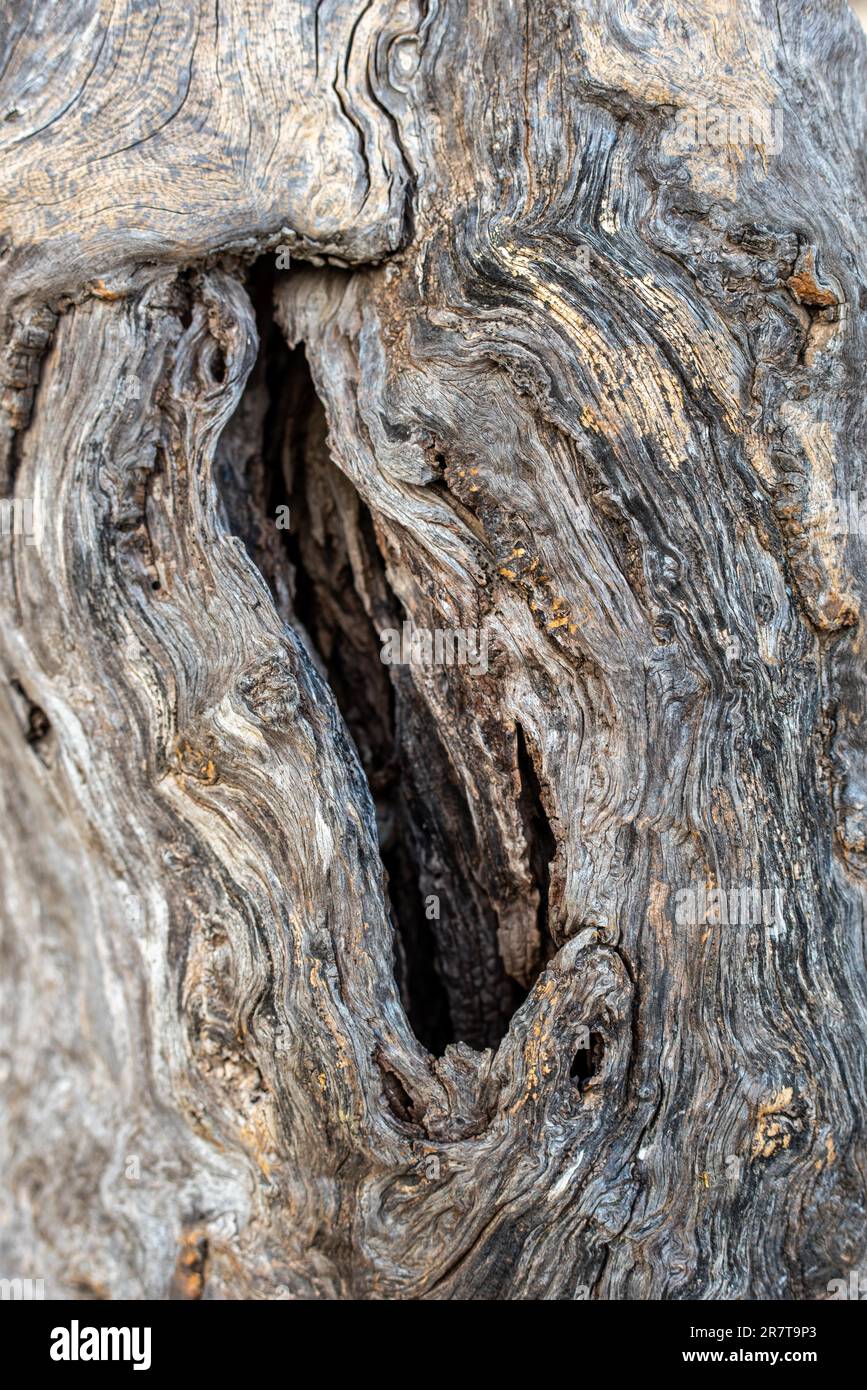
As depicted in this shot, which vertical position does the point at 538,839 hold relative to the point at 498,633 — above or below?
below

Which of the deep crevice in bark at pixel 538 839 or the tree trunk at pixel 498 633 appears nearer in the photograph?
the tree trunk at pixel 498 633

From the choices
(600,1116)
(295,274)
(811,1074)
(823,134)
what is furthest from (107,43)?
(811,1074)

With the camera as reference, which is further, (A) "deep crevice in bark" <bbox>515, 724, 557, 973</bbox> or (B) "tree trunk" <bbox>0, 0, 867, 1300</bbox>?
(A) "deep crevice in bark" <bbox>515, 724, 557, 973</bbox>

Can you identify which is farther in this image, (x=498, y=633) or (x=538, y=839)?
(x=538, y=839)

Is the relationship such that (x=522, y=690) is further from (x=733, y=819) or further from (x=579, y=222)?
(x=579, y=222)
